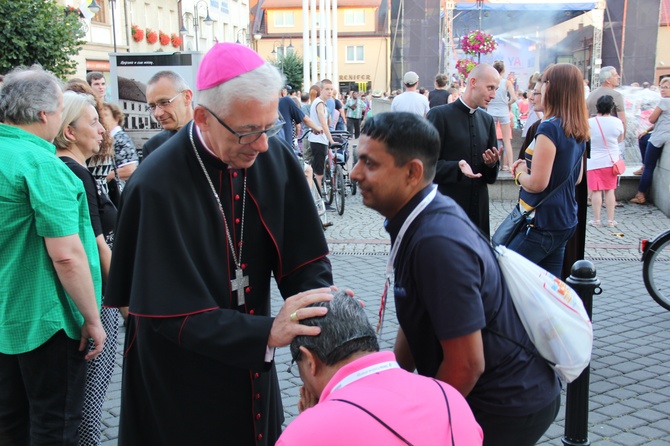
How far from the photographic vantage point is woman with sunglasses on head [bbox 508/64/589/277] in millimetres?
4336

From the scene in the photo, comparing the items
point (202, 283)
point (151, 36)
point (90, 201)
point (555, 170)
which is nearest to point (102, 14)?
point (151, 36)

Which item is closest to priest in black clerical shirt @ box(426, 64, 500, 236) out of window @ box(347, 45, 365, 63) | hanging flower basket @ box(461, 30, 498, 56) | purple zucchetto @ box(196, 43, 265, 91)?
purple zucchetto @ box(196, 43, 265, 91)

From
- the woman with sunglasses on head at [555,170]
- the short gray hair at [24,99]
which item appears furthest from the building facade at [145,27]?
the short gray hair at [24,99]

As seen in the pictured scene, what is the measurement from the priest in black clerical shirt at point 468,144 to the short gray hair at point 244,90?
3.40m

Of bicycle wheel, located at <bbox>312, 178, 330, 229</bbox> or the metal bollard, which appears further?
bicycle wheel, located at <bbox>312, 178, 330, 229</bbox>

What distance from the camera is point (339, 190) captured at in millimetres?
10805

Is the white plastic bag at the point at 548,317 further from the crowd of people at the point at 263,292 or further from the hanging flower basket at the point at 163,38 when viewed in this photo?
the hanging flower basket at the point at 163,38

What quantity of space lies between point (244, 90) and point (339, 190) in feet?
29.3

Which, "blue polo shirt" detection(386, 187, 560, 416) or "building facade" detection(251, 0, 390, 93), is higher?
"building facade" detection(251, 0, 390, 93)

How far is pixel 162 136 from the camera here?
445cm

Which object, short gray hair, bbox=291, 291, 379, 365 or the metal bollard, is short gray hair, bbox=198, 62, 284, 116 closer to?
short gray hair, bbox=291, 291, 379, 365

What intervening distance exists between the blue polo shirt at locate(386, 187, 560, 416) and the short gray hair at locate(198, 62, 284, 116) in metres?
0.51

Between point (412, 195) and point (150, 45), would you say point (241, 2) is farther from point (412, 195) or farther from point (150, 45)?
point (412, 195)

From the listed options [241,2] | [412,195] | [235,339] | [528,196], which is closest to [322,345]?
[235,339]
